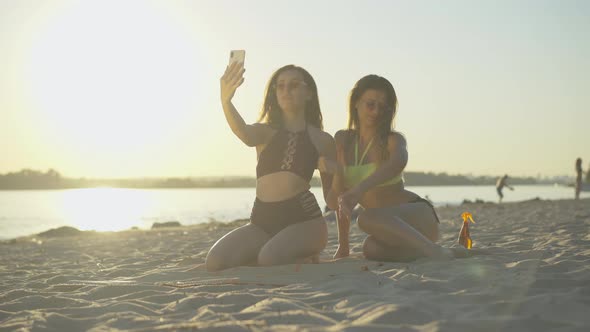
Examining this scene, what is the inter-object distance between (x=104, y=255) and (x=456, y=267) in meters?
4.82

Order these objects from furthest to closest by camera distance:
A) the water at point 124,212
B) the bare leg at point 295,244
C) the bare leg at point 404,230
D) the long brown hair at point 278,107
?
the water at point 124,212, the long brown hair at point 278,107, the bare leg at point 295,244, the bare leg at point 404,230

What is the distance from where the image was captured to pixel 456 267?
402 cm

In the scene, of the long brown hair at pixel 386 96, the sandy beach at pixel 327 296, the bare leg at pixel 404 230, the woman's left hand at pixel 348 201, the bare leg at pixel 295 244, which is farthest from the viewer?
the long brown hair at pixel 386 96

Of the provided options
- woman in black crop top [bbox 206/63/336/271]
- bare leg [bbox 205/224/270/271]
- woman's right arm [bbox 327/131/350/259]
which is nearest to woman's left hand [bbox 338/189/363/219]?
woman's right arm [bbox 327/131/350/259]

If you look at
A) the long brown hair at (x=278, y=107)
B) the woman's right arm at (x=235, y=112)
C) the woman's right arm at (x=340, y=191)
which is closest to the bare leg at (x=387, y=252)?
the woman's right arm at (x=340, y=191)

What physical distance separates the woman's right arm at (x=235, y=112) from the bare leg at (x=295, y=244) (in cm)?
91

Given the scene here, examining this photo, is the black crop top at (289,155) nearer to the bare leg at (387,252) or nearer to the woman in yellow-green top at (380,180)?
the woman in yellow-green top at (380,180)

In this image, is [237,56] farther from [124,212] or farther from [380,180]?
[124,212]

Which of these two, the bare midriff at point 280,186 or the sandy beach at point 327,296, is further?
the bare midriff at point 280,186

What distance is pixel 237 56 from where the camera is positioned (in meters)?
4.65

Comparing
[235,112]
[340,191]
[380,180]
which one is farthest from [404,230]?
[235,112]

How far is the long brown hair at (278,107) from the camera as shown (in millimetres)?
5109

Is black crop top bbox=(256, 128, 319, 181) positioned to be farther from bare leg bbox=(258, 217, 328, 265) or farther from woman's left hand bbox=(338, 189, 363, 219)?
woman's left hand bbox=(338, 189, 363, 219)

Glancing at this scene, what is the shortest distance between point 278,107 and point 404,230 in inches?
67.9
